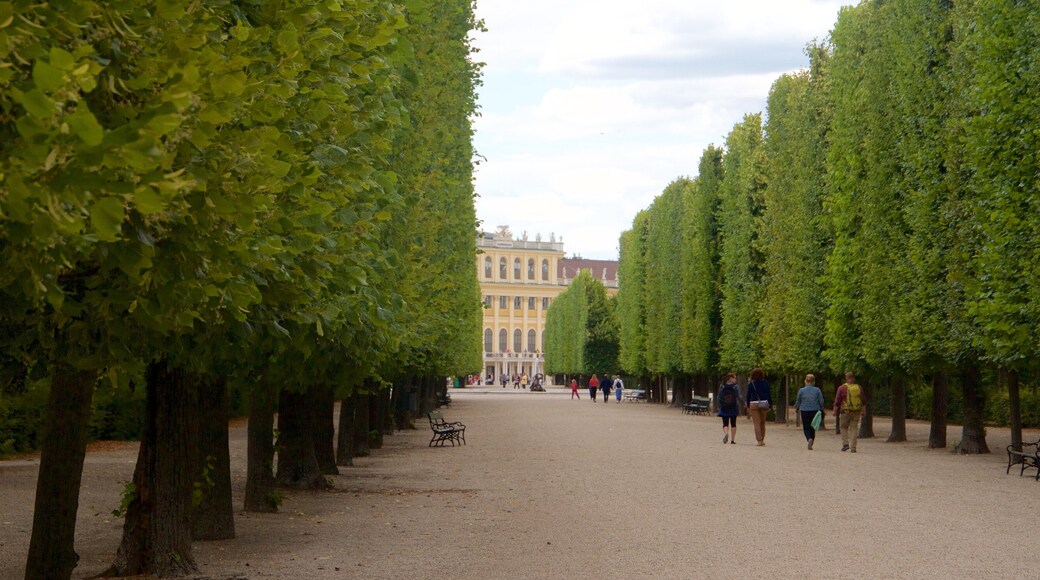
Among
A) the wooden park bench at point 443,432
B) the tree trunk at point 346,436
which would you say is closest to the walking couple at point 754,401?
the wooden park bench at point 443,432

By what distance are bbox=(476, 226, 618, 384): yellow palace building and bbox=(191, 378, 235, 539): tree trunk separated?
149m

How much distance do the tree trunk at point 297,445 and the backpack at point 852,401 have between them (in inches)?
491

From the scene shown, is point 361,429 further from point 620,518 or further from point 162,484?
point 162,484

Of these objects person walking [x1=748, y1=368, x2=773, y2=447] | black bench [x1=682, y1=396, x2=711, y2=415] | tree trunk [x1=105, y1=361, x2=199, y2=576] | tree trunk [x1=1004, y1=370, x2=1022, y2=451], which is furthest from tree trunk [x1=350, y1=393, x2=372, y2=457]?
black bench [x1=682, y1=396, x2=711, y2=415]

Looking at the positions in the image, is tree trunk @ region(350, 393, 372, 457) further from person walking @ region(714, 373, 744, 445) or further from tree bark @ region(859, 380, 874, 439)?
tree bark @ region(859, 380, 874, 439)

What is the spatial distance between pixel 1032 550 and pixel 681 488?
768cm

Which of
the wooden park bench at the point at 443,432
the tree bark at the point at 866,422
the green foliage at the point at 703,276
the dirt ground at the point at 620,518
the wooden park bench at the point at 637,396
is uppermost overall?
the green foliage at the point at 703,276

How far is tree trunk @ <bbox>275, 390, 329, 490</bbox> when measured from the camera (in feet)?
66.5

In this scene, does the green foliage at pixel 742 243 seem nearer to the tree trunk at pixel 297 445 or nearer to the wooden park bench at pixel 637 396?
the tree trunk at pixel 297 445

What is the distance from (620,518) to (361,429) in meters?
14.9

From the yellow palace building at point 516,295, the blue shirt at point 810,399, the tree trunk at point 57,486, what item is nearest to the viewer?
the tree trunk at point 57,486

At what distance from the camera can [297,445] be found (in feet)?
68.2

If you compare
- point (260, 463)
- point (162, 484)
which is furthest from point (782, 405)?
point (162, 484)

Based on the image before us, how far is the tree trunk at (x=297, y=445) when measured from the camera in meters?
20.3
